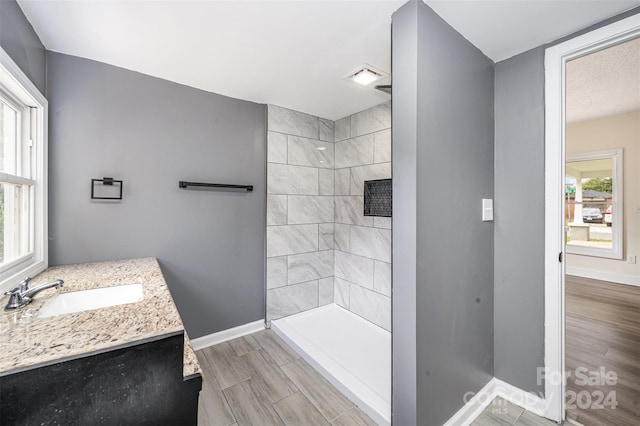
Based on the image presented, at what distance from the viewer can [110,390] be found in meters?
0.77

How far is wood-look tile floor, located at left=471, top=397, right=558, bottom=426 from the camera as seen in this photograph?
5.11ft

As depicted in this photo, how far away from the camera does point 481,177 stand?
171cm

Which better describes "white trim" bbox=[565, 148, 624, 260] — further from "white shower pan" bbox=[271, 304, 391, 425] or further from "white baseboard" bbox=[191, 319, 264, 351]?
"white baseboard" bbox=[191, 319, 264, 351]

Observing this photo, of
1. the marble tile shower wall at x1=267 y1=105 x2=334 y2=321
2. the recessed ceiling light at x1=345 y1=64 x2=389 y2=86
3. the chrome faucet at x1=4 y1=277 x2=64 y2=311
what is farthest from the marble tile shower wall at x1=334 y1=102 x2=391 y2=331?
the chrome faucet at x1=4 y1=277 x2=64 y2=311

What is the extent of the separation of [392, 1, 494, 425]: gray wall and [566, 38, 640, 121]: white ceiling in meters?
1.13

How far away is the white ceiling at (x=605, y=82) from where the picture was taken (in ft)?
7.18

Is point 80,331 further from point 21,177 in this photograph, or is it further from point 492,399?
point 492,399

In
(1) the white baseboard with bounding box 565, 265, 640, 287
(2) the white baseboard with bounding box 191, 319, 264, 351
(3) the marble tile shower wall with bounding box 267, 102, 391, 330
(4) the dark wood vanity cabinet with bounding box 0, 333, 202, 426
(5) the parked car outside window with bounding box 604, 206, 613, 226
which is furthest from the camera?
(5) the parked car outside window with bounding box 604, 206, 613, 226

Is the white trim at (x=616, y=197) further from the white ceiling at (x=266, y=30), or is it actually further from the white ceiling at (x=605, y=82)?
the white ceiling at (x=266, y=30)

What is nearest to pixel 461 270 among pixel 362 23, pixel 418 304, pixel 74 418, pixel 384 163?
pixel 418 304

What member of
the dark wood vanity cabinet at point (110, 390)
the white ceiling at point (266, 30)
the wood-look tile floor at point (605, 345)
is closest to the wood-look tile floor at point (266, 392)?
the dark wood vanity cabinet at point (110, 390)

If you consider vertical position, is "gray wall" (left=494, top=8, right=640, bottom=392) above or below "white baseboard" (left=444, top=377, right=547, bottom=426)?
above

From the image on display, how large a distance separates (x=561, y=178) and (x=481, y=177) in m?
0.40

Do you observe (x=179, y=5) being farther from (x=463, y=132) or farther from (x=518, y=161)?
(x=518, y=161)
